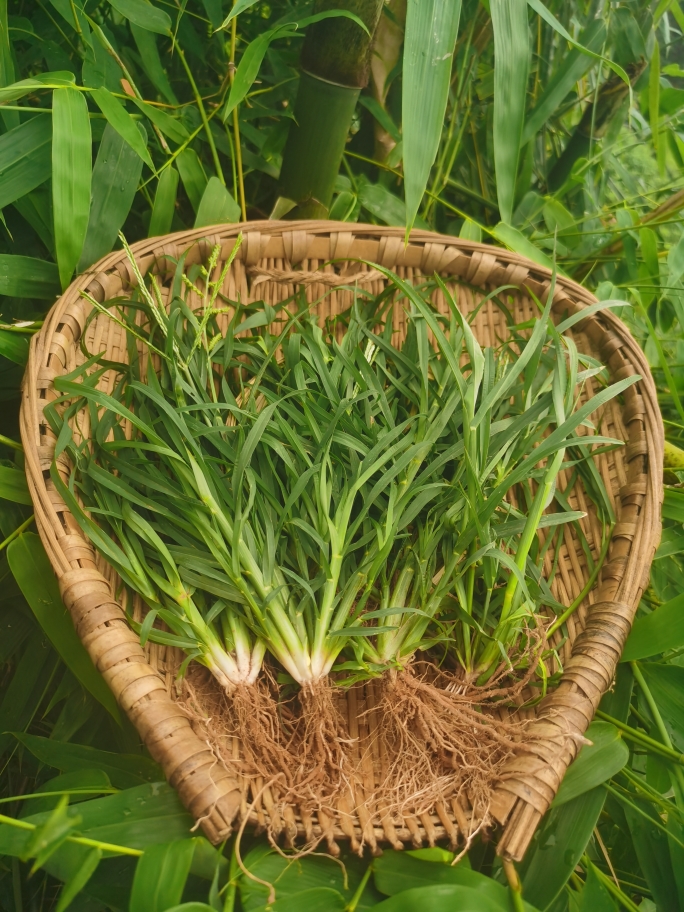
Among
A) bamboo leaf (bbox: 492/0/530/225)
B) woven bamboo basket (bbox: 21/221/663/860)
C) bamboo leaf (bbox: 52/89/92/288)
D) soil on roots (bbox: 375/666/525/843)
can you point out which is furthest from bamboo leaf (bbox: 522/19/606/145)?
soil on roots (bbox: 375/666/525/843)

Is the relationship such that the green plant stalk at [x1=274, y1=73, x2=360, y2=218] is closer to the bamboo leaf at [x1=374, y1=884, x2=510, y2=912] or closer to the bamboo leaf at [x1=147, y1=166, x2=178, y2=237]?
the bamboo leaf at [x1=147, y1=166, x2=178, y2=237]

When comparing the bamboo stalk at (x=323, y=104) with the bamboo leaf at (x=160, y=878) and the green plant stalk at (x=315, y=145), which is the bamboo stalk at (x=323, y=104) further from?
the bamboo leaf at (x=160, y=878)

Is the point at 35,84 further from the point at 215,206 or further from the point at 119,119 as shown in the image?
the point at 215,206

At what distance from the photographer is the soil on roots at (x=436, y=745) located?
23.0 inches

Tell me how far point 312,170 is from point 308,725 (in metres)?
0.66

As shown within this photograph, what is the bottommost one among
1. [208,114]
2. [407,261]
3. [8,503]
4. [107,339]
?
[8,503]

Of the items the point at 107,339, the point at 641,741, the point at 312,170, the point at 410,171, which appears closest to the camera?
the point at 410,171

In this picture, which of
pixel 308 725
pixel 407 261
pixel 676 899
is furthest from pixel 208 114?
pixel 676 899

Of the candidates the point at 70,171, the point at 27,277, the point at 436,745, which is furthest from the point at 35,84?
the point at 436,745

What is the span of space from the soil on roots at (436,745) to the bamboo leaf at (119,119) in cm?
57

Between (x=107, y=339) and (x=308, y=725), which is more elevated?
(x=107, y=339)

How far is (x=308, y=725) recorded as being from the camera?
0.58m

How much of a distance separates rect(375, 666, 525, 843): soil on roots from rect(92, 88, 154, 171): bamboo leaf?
1.88ft

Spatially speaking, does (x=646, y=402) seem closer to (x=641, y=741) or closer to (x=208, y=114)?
(x=641, y=741)
